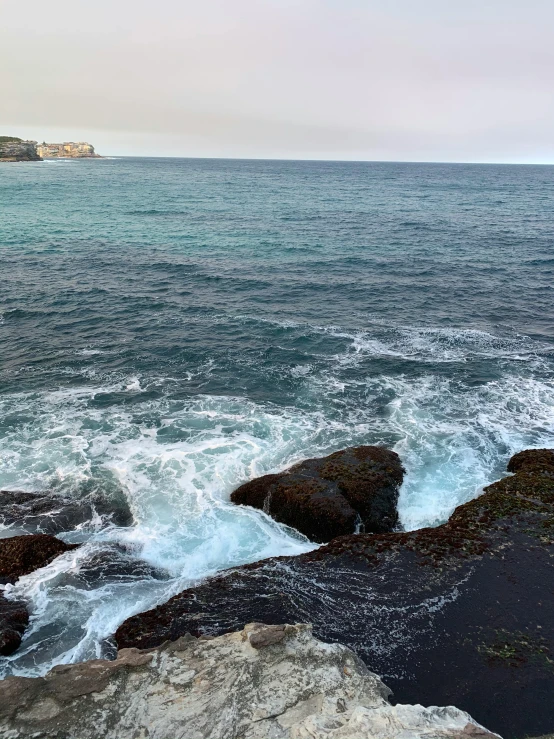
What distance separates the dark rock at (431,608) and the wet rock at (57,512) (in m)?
6.13

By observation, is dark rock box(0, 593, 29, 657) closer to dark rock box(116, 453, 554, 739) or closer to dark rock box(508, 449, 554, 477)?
dark rock box(116, 453, 554, 739)

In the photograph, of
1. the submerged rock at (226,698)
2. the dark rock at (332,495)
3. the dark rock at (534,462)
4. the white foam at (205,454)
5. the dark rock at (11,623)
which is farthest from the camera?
the dark rock at (534,462)

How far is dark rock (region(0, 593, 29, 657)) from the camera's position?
46.1ft

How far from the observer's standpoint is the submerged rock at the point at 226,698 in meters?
10.0

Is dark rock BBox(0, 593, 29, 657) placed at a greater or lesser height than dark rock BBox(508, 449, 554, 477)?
lesser

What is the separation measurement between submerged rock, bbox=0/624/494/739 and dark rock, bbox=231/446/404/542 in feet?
22.2

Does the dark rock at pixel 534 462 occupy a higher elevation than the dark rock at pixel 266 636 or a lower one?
higher

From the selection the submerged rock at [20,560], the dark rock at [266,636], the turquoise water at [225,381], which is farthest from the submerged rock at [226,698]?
the submerged rock at [20,560]

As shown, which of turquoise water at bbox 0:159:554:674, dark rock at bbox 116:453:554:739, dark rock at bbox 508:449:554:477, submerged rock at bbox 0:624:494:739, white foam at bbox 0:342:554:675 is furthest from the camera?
dark rock at bbox 508:449:554:477

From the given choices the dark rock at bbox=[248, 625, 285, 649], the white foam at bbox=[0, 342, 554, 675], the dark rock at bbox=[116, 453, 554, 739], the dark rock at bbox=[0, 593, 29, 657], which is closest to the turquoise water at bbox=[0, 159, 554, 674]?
the white foam at bbox=[0, 342, 554, 675]

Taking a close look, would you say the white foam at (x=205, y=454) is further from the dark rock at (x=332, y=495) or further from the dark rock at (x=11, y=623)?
the dark rock at (x=332, y=495)

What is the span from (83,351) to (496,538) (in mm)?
29671

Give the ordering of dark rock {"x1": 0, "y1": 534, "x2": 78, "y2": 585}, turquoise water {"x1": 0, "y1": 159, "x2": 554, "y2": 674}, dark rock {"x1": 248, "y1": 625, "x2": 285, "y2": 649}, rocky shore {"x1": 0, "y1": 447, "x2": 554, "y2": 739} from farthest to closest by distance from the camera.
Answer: turquoise water {"x1": 0, "y1": 159, "x2": 554, "y2": 674}, dark rock {"x1": 0, "y1": 534, "x2": 78, "y2": 585}, dark rock {"x1": 248, "y1": 625, "x2": 285, "y2": 649}, rocky shore {"x1": 0, "y1": 447, "x2": 554, "y2": 739}

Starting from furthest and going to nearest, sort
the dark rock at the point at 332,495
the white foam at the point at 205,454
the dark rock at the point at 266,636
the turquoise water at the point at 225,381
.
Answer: the dark rock at the point at 332,495 < the turquoise water at the point at 225,381 < the white foam at the point at 205,454 < the dark rock at the point at 266,636
